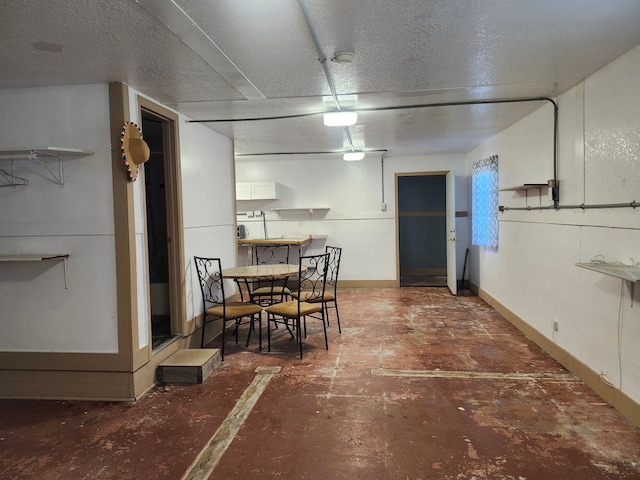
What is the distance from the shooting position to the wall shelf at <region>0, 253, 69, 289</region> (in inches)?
112

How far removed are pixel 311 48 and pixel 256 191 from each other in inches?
197

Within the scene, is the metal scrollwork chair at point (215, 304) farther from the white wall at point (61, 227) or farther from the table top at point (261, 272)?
the white wall at point (61, 227)

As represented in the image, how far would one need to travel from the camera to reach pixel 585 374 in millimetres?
3113

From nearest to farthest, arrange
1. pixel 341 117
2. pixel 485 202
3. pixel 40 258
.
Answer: pixel 40 258
pixel 341 117
pixel 485 202

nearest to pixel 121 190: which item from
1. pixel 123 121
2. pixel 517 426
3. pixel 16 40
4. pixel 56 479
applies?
pixel 123 121

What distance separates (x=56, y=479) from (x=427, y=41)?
A: 3.13 m

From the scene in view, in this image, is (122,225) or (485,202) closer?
(122,225)

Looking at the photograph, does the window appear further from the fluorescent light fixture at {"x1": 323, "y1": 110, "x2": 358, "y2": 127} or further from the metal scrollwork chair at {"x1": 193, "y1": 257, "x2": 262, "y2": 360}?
the metal scrollwork chair at {"x1": 193, "y1": 257, "x2": 262, "y2": 360}

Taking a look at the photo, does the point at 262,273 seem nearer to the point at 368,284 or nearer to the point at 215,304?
the point at 215,304

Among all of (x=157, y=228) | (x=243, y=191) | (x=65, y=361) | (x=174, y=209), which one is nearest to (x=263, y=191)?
(x=243, y=191)

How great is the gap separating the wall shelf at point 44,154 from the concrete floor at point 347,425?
5.61 ft

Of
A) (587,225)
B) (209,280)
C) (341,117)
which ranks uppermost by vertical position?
(341,117)

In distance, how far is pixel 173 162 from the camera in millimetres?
3758

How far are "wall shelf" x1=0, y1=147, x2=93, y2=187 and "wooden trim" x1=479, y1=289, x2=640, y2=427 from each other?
13.1 feet
